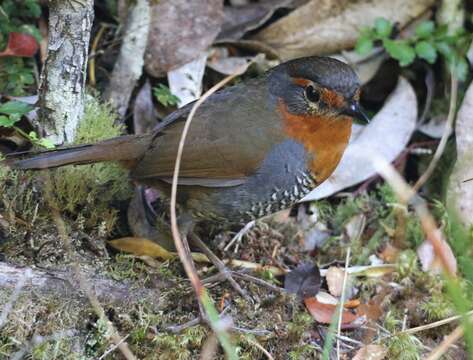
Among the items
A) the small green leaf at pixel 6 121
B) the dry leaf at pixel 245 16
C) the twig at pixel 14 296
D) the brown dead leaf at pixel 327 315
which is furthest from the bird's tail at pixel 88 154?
the dry leaf at pixel 245 16

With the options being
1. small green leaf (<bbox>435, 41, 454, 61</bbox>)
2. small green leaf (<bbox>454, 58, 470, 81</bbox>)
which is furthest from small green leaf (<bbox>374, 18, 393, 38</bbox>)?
small green leaf (<bbox>454, 58, 470, 81</bbox>)

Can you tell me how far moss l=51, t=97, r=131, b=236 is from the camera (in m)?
3.51

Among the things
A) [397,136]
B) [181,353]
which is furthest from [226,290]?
[397,136]

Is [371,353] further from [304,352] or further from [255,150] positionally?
[255,150]

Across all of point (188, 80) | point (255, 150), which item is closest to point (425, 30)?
point (188, 80)

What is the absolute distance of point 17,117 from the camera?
11.3 feet

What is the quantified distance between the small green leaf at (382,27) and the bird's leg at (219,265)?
1.82m

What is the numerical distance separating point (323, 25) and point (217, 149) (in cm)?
173

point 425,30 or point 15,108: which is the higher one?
point 15,108

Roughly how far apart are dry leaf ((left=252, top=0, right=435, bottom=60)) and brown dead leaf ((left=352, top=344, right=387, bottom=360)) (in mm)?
2154

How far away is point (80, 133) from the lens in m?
3.74

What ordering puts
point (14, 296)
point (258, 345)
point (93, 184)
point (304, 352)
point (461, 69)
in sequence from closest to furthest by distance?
1. point (14, 296)
2. point (258, 345)
3. point (304, 352)
4. point (93, 184)
5. point (461, 69)

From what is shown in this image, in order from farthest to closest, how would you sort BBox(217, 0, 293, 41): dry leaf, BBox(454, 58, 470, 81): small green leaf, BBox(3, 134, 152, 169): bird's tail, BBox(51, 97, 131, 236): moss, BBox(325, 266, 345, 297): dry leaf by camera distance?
1. BBox(217, 0, 293, 41): dry leaf
2. BBox(454, 58, 470, 81): small green leaf
3. BBox(325, 266, 345, 297): dry leaf
4. BBox(51, 97, 131, 236): moss
5. BBox(3, 134, 152, 169): bird's tail

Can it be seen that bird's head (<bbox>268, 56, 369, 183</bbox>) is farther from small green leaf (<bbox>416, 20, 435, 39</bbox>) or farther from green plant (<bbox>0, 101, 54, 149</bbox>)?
small green leaf (<bbox>416, 20, 435, 39</bbox>)
